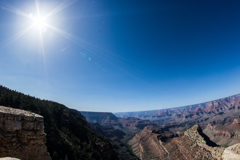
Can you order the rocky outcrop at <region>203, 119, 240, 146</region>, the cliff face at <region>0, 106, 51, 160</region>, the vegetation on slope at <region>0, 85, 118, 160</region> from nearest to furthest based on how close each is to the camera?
the cliff face at <region>0, 106, 51, 160</region>
the vegetation on slope at <region>0, 85, 118, 160</region>
the rocky outcrop at <region>203, 119, 240, 146</region>

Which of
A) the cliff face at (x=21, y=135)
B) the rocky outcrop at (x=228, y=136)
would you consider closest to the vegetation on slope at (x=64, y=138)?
the cliff face at (x=21, y=135)

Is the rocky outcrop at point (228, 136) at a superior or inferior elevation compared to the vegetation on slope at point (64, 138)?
inferior

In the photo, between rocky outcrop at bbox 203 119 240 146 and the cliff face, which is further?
rocky outcrop at bbox 203 119 240 146

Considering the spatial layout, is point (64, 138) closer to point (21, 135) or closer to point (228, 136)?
point (21, 135)

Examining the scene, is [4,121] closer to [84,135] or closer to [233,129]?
[84,135]

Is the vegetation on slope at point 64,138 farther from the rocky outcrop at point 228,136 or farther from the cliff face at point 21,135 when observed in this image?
the rocky outcrop at point 228,136

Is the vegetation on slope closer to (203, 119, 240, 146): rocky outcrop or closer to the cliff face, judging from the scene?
the cliff face

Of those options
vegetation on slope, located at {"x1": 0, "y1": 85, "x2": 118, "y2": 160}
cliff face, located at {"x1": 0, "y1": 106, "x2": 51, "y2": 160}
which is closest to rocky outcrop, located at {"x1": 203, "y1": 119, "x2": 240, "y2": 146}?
vegetation on slope, located at {"x1": 0, "y1": 85, "x2": 118, "y2": 160}

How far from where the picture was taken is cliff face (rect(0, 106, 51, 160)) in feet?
23.9

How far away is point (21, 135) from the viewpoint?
8148mm

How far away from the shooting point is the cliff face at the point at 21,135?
7.29m

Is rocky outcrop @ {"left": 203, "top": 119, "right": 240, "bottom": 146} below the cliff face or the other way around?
below

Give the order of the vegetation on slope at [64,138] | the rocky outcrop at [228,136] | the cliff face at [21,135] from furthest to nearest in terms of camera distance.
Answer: the rocky outcrop at [228,136] < the vegetation on slope at [64,138] < the cliff face at [21,135]

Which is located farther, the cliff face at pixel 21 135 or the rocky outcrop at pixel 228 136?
the rocky outcrop at pixel 228 136
